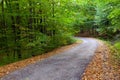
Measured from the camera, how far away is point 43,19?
2172cm

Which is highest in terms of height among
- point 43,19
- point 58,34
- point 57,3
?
point 57,3

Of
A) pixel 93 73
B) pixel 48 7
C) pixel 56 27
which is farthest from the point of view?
pixel 56 27

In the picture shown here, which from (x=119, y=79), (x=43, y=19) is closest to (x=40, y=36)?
(x=43, y=19)

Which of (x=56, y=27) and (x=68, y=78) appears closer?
(x=68, y=78)

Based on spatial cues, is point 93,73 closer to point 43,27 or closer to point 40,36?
point 40,36

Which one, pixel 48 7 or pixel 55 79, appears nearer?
pixel 55 79

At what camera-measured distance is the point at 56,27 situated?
74.9 feet

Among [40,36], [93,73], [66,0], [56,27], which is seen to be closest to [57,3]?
[66,0]

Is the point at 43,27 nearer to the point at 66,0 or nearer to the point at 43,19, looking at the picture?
the point at 43,19

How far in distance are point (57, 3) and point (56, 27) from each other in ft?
8.82

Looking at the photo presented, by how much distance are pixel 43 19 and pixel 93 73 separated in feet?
39.7

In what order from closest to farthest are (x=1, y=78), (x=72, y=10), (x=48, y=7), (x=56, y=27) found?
(x=1, y=78) < (x=48, y=7) < (x=56, y=27) < (x=72, y=10)

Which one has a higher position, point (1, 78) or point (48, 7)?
point (48, 7)

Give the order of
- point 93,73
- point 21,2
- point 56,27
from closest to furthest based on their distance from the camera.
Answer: point 93,73 < point 21,2 < point 56,27
